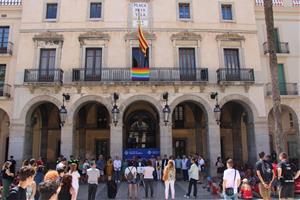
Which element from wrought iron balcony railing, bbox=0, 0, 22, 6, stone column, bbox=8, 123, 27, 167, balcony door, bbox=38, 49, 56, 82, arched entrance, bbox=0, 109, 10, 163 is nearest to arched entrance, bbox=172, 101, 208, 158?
balcony door, bbox=38, 49, 56, 82

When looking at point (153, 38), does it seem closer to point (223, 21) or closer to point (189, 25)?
point (189, 25)

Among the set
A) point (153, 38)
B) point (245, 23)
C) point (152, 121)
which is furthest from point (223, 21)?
point (152, 121)

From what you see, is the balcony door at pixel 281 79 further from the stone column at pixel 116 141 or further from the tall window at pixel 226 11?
the stone column at pixel 116 141

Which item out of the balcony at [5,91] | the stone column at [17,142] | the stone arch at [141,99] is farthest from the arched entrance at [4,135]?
the stone arch at [141,99]

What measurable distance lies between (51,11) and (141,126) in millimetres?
11211

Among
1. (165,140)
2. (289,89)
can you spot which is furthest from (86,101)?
(289,89)

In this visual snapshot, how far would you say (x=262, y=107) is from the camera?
20.9 metres

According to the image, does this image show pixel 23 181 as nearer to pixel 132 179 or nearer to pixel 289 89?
pixel 132 179

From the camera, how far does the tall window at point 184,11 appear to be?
22453 mm

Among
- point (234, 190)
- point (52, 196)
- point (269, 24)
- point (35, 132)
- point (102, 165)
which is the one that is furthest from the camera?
point (35, 132)

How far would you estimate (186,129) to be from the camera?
24.2m

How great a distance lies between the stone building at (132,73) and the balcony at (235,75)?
0.07 m

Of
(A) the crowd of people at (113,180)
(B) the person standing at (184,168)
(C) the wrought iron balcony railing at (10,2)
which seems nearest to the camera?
(A) the crowd of people at (113,180)

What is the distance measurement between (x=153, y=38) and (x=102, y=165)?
9.68m
